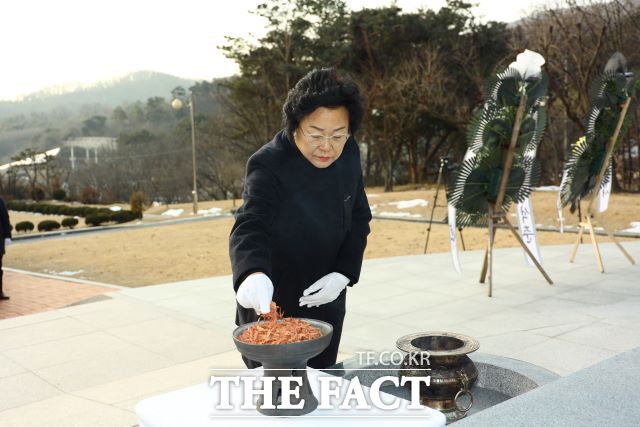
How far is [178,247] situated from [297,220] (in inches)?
445

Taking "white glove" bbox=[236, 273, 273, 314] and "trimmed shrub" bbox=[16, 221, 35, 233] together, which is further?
"trimmed shrub" bbox=[16, 221, 35, 233]

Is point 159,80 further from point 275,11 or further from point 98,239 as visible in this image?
point 98,239

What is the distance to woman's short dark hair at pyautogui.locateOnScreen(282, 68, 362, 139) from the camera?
2320 millimetres

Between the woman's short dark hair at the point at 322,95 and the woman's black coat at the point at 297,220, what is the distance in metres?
0.23

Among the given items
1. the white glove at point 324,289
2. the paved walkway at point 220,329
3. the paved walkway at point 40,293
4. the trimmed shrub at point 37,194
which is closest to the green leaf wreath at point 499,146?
the paved walkway at point 220,329

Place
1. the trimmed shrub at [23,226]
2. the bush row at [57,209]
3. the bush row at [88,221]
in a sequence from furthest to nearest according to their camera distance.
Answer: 1. the bush row at [57,209]
2. the bush row at [88,221]
3. the trimmed shrub at [23,226]

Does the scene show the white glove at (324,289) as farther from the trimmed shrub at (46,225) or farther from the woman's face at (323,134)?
the trimmed shrub at (46,225)

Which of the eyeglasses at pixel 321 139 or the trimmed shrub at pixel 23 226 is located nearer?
the eyeglasses at pixel 321 139

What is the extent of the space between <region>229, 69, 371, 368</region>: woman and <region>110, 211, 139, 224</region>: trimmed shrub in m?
21.1

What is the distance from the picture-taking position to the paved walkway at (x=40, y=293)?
7.52 m

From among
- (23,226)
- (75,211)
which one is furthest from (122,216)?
(75,211)

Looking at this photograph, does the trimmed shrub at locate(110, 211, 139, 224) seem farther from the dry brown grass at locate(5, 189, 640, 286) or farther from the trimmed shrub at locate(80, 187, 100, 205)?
the trimmed shrub at locate(80, 187, 100, 205)

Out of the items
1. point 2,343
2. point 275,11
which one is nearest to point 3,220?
point 2,343

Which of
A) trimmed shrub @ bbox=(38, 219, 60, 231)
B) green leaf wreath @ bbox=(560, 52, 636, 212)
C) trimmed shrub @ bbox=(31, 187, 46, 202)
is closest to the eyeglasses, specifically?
green leaf wreath @ bbox=(560, 52, 636, 212)
